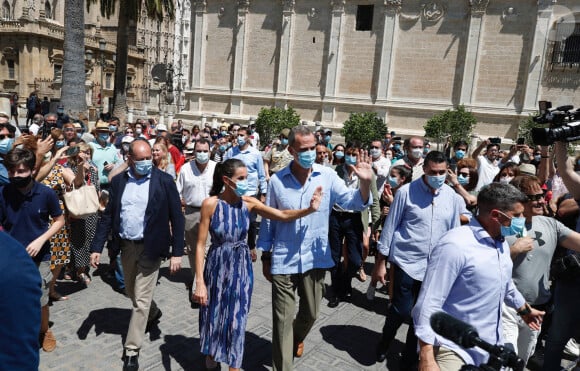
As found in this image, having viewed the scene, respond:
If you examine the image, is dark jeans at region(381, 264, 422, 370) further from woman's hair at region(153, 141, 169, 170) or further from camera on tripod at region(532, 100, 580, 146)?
woman's hair at region(153, 141, 169, 170)

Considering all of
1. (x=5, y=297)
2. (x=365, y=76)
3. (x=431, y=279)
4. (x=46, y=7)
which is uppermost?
(x=46, y=7)

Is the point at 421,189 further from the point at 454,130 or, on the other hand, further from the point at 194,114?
the point at 194,114

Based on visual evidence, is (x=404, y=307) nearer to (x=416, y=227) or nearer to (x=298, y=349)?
(x=416, y=227)

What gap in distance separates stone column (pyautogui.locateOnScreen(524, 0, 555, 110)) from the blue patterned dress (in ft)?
87.9

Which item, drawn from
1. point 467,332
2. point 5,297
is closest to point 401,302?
point 467,332

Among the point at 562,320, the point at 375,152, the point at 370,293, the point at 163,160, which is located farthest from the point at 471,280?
the point at 375,152

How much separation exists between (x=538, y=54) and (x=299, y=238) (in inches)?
1062

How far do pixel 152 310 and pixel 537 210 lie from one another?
13.4ft

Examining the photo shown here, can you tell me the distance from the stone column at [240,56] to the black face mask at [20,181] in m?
29.1

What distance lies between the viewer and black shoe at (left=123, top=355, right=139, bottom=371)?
3900mm

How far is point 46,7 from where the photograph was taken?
49156 mm

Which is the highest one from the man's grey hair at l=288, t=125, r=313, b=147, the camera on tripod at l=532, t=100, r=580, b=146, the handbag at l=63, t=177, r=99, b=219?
the camera on tripod at l=532, t=100, r=580, b=146

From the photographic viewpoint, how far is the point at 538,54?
24953 millimetres

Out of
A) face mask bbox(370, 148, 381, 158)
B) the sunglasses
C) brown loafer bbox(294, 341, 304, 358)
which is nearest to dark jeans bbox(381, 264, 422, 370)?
brown loafer bbox(294, 341, 304, 358)
